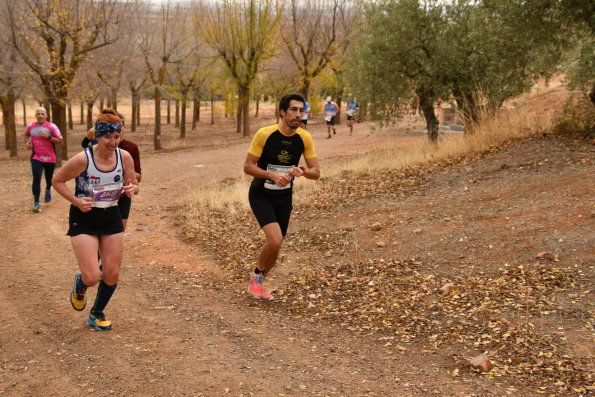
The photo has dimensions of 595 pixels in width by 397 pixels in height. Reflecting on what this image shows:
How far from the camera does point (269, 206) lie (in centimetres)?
580

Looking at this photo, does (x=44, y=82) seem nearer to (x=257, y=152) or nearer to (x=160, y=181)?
(x=160, y=181)

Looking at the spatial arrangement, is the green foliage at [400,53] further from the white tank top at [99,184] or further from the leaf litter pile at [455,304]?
the white tank top at [99,184]

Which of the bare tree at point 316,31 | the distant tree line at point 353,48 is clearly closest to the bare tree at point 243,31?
the distant tree line at point 353,48

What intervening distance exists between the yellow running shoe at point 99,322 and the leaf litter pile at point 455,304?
171cm

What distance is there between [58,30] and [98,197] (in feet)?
51.3

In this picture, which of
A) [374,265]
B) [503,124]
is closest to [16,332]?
[374,265]

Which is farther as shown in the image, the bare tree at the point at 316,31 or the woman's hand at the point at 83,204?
the bare tree at the point at 316,31

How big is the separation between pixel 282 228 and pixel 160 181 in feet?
34.7

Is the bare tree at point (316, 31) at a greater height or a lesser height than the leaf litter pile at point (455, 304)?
greater

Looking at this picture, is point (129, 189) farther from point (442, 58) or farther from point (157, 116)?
point (157, 116)

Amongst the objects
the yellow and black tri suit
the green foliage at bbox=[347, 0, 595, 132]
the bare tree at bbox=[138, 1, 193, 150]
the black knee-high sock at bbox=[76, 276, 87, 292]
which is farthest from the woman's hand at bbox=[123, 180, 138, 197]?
the bare tree at bbox=[138, 1, 193, 150]

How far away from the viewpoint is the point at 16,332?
5117 millimetres

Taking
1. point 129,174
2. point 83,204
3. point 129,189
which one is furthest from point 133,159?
point 83,204

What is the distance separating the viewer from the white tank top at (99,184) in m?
4.75
